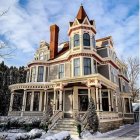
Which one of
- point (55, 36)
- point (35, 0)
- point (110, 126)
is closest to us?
point (35, 0)

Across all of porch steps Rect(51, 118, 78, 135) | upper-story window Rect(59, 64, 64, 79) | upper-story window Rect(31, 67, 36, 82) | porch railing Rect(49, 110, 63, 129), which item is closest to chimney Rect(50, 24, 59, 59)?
upper-story window Rect(59, 64, 64, 79)

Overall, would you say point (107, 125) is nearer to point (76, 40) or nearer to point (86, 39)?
point (86, 39)

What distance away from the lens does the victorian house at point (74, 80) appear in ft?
54.2

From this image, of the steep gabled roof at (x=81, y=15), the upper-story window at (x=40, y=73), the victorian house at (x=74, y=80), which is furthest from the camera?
the upper-story window at (x=40, y=73)

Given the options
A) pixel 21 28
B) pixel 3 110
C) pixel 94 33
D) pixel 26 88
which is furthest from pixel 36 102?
pixel 21 28

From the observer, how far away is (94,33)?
21.0 metres

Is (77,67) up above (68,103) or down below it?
above

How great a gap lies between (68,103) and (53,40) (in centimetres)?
963

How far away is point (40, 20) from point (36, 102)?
45.8 feet

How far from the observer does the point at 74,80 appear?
1598 centimetres

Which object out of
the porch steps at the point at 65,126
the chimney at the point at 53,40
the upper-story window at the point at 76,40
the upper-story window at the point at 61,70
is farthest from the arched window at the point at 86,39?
the porch steps at the point at 65,126

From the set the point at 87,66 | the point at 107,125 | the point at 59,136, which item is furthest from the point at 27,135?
the point at 87,66

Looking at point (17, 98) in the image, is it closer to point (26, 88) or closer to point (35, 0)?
point (26, 88)

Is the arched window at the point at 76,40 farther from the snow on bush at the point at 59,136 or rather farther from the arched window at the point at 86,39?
the snow on bush at the point at 59,136
